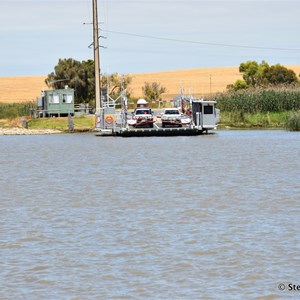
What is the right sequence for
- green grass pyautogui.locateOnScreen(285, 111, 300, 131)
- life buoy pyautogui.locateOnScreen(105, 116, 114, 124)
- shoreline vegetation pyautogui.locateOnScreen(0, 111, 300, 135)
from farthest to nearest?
shoreline vegetation pyautogui.locateOnScreen(0, 111, 300, 135) → green grass pyautogui.locateOnScreen(285, 111, 300, 131) → life buoy pyautogui.locateOnScreen(105, 116, 114, 124)

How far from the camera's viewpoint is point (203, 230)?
69.0 ft

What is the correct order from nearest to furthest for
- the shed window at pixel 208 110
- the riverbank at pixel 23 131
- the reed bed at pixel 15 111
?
1. the shed window at pixel 208 110
2. the riverbank at pixel 23 131
3. the reed bed at pixel 15 111

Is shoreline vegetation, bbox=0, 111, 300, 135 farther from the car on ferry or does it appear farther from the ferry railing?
the ferry railing

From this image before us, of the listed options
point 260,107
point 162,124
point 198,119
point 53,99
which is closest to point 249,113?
point 260,107

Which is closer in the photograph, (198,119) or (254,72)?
(198,119)


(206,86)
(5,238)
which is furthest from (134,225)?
(206,86)

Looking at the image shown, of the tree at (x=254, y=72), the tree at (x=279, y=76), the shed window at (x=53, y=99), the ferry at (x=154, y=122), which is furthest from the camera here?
the tree at (x=254, y=72)

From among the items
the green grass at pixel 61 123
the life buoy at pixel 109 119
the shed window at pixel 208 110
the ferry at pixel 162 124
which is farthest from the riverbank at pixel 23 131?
the shed window at pixel 208 110

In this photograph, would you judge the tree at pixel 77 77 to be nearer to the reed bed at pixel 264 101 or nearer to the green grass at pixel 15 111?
the green grass at pixel 15 111

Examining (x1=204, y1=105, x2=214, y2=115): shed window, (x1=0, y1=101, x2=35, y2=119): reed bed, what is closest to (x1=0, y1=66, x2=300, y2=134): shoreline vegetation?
(x1=0, y1=101, x2=35, y2=119): reed bed

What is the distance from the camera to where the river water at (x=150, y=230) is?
51.6ft

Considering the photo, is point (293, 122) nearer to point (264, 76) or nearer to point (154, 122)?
point (154, 122)

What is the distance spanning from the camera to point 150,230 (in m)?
21.1

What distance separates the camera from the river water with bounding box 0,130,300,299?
619 inches
